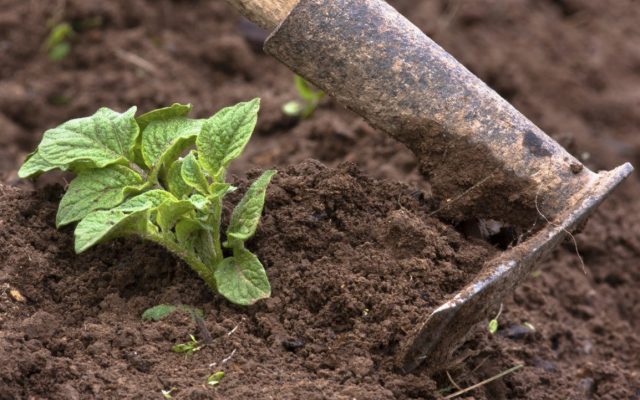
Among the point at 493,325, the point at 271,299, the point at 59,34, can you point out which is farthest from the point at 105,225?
the point at 59,34

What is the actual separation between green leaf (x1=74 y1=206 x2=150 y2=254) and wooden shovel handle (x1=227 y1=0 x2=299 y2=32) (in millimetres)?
633

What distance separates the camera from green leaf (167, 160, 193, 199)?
261 centimetres

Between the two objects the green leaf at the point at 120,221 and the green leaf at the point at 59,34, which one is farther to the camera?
the green leaf at the point at 59,34

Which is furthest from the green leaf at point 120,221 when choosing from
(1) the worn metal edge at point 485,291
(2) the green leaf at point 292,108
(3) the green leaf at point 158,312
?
(2) the green leaf at point 292,108

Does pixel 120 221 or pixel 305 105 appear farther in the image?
pixel 305 105

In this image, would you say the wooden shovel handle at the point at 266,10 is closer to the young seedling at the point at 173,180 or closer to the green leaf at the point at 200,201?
the young seedling at the point at 173,180

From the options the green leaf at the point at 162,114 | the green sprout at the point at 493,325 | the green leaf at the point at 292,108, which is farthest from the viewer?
the green leaf at the point at 292,108

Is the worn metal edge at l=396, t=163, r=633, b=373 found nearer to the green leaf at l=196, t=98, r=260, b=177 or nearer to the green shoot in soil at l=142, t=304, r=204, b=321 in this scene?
the green shoot in soil at l=142, t=304, r=204, b=321

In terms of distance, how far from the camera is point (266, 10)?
8.85 ft

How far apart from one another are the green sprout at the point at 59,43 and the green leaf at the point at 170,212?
8.35 ft

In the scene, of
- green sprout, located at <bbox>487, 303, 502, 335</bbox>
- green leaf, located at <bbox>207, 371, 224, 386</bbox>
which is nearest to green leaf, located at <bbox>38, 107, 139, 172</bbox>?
green leaf, located at <bbox>207, 371, 224, 386</bbox>

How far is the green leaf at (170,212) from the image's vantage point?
2.44 m

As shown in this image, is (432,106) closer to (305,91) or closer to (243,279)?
(243,279)

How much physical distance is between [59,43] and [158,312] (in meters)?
2.62
